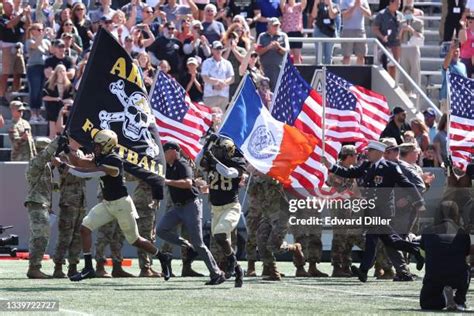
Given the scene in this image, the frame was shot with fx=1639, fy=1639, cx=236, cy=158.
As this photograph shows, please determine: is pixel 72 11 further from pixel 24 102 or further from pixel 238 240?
pixel 238 240

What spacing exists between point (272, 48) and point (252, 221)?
773 cm

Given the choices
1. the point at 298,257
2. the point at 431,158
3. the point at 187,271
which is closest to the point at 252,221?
the point at 298,257

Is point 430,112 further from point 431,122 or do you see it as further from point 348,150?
point 348,150

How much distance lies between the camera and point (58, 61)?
28.3 m

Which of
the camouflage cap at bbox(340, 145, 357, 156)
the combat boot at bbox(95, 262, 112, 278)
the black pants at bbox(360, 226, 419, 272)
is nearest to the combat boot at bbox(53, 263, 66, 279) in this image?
the combat boot at bbox(95, 262, 112, 278)

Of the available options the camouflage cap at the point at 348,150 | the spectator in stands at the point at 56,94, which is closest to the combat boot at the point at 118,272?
the camouflage cap at the point at 348,150

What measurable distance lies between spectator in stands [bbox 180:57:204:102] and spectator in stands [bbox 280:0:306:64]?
8.31 feet

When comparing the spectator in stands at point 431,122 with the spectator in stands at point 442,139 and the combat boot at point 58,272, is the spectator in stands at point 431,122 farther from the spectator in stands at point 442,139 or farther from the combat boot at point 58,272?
the combat boot at point 58,272

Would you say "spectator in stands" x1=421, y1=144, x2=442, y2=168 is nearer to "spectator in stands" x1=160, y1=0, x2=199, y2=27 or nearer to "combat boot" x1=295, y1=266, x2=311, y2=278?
"combat boot" x1=295, y1=266, x2=311, y2=278

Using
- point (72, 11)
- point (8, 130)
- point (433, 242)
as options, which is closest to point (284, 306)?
point (433, 242)

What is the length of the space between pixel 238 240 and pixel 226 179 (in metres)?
5.24

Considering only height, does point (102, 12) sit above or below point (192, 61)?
above

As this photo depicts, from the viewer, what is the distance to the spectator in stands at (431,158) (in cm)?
2677

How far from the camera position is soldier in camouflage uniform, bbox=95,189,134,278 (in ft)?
70.5
